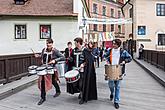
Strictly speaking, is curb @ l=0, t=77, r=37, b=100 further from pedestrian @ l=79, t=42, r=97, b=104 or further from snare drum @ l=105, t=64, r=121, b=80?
snare drum @ l=105, t=64, r=121, b=80

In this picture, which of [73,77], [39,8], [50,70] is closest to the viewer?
[73,77]

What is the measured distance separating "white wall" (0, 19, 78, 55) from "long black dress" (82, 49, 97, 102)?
17937 mm

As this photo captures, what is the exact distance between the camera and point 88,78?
28.9 ft

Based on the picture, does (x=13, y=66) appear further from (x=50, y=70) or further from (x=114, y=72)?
(x=114, y=72)

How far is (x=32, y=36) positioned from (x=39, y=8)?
251 centimetres

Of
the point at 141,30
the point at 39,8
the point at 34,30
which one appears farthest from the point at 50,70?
the point at 141,30

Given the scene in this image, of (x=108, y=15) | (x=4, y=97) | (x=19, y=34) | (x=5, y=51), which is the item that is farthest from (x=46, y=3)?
(x=108, y=15)

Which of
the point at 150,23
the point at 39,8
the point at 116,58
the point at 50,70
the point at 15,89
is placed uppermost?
the point at 39,8

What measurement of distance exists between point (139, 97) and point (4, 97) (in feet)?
13.3

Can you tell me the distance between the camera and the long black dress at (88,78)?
28.8 feet

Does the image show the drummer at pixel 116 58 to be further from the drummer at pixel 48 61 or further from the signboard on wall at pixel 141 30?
the signboard on wall at pixel 141 30

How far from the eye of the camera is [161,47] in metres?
35.2

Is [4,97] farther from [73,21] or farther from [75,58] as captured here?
[73,21]

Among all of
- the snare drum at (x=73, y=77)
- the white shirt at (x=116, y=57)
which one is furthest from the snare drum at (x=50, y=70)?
the white shirt at (x=116, y=57)
